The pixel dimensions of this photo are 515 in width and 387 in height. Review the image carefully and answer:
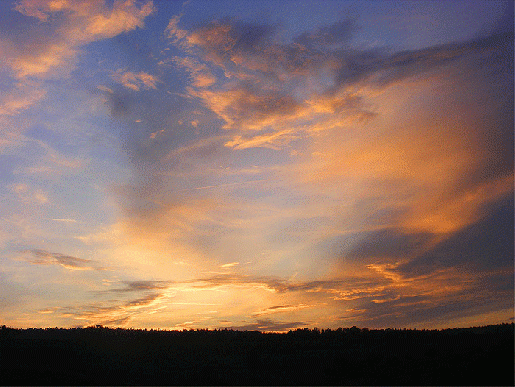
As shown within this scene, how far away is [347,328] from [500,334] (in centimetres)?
1829

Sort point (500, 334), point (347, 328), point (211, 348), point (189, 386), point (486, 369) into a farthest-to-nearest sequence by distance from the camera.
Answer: point (347, 328) → point (211, 348) → point (500, 334) → point (189, 386) → point (486, 369)

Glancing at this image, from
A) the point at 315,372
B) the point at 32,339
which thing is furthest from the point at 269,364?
the point at 32,339

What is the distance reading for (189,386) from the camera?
34.0 meters

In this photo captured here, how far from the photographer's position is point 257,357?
4391 cm

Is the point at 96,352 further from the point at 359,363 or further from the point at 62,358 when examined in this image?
the point at 359,363

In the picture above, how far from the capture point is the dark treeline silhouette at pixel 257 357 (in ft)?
113

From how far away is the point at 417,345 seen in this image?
4525 centimetres

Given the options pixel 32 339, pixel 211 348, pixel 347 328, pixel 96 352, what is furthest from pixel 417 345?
pixel 32 339

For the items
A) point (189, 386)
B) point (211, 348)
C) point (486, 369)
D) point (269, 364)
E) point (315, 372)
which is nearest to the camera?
point (486, 369)

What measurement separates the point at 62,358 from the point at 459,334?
4291cm

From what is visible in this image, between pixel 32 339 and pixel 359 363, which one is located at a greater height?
pixel 32 339

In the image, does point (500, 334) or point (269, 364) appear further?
point (500, 334)

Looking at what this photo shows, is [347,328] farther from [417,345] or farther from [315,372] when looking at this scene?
[315,372]

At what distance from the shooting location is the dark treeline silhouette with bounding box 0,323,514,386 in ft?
113
